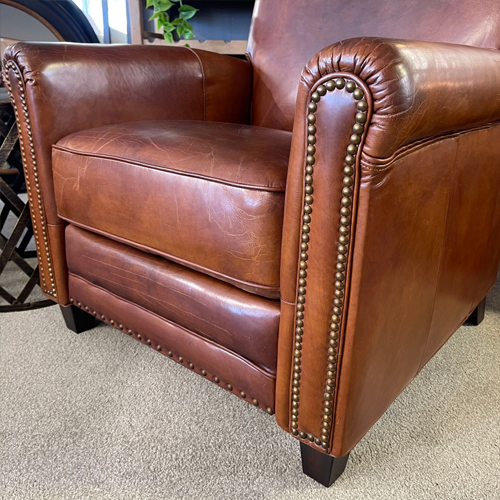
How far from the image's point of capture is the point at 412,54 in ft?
1.91

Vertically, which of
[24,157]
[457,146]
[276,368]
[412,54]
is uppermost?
[412,54]

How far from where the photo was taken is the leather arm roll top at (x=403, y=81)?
555 millimetres

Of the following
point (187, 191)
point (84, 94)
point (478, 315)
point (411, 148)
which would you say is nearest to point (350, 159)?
point (411, 148)

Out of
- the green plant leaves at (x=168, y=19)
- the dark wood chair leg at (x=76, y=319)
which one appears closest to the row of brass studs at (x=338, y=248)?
the dark wood chair leg at (x=76, y=319)

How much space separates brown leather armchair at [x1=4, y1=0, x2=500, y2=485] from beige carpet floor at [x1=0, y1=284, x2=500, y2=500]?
0.32 ft

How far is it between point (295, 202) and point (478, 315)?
35.4 inches

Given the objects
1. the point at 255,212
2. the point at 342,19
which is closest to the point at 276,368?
the point at 255,212

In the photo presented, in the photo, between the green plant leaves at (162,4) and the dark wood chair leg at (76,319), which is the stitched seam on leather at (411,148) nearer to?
the dark wood chair leg at (76,319)

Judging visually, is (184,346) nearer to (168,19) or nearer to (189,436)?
(189,436)

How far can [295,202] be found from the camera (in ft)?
2.21

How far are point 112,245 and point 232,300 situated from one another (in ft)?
1.21

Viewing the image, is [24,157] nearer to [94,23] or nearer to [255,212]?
[255,212]

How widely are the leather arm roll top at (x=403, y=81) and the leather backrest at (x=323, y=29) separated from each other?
410 mm

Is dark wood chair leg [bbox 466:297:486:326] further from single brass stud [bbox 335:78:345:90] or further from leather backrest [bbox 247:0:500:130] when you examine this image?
single brass stud [bbox 335:78:345:90]
